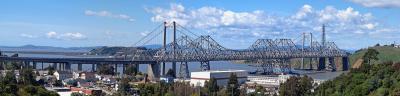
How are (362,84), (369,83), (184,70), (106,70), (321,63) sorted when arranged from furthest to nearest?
(321,63), (184,70), (106,70), (362,84), (369,83)

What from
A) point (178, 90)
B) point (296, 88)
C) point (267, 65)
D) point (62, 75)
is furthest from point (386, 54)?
point (178, 90)

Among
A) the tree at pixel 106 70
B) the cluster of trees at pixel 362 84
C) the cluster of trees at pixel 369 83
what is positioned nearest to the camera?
the cluster of trees at pixel 369 83

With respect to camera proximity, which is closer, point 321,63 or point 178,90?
point 178,90

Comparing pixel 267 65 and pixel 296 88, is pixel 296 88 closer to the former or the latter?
pixel 296 88

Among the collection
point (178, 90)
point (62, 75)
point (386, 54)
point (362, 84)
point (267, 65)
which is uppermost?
point (386, 54)

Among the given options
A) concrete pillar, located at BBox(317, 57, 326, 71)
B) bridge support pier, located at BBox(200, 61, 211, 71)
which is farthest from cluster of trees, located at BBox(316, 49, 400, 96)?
concrete pillar, located at BBox(317, 57, 326, 71)

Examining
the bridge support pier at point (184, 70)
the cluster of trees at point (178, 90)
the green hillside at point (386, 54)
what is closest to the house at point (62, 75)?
the cluster of trees at point (178, 90)

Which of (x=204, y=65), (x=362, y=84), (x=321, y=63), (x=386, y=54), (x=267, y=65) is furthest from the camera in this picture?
(x=386, y=54)

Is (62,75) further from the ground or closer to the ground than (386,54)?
closer to the ground

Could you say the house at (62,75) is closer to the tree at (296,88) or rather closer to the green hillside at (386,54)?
the tree at (296,88)

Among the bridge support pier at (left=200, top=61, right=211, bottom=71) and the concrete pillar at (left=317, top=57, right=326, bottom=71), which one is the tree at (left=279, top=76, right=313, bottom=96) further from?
the concrete pillar at (left=317, top=57, right=326, bottom=71)

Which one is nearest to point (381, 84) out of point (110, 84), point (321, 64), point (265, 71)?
point (110, 84)

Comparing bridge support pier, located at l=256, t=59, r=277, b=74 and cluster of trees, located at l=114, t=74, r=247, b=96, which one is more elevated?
bridge support pier, located at l=256, t=59, r=277, b=74

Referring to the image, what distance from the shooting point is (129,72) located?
43906 mm
